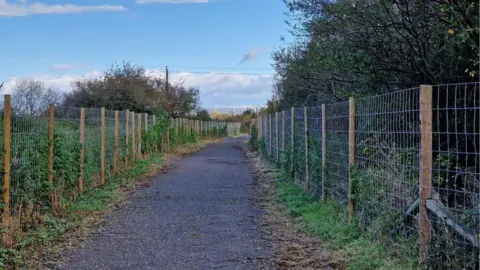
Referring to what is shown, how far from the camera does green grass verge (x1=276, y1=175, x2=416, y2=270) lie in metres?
5.34

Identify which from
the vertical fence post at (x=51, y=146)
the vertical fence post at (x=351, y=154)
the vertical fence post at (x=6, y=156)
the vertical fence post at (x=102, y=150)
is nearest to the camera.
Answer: the vertical fence post at (x=6, y=156)

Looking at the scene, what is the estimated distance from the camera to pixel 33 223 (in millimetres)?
7375

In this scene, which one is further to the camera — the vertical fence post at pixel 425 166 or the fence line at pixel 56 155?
the fence line at pixel 56 155

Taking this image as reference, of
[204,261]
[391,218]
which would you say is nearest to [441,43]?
[391,218]

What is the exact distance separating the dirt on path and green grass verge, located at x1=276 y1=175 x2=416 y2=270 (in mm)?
200

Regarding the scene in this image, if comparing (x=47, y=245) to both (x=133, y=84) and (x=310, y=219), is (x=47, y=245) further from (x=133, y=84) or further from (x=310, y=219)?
(x=133, y=84)

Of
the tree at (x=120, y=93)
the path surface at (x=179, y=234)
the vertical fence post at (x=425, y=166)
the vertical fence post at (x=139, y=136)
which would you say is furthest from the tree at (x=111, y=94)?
the vertical fence post at (x=425, y=166)

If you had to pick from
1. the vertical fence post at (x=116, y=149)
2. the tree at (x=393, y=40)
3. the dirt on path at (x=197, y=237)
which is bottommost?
the dirt on path at (x=197, y=237)

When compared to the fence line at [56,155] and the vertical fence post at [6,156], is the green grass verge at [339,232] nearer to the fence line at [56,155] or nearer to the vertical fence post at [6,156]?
the fence line at [56,155]

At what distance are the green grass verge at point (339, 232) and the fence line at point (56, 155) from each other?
4013mm

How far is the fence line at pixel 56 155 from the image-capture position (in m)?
6.89

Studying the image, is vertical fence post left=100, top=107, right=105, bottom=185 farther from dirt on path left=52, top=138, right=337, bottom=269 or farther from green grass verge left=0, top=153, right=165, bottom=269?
dirt on path left=52, top=138, right=337, bottom=269

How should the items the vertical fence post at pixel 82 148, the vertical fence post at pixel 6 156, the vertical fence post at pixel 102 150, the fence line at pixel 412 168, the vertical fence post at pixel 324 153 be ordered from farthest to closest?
the vertical fence post at pixel 102 150, the vertical fence post at pixel 82 148, the vertical fence post at pixel 324 153, the vertical fence post at pixel 6 156, the fence line at pixel 412 168

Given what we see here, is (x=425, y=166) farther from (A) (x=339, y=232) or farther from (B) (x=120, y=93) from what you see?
(B) (x=120, y=93)
